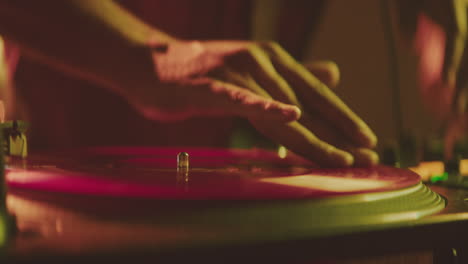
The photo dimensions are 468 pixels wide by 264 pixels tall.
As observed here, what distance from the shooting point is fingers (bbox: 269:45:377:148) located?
840 millimetres

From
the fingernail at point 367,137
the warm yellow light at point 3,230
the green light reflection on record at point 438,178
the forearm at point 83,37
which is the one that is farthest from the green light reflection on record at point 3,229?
the green light reflection on record at point 438,178

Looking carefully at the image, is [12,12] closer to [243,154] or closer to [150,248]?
[150,248]

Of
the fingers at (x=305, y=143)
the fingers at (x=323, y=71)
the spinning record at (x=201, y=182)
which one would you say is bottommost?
the spinning record at (x=201, y=182)

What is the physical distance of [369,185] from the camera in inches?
25.4

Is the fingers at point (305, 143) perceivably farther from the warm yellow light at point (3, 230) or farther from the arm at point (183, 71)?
the warm yellow light at point (3, 230)

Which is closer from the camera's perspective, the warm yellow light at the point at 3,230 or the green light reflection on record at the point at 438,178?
the warm yellow light at the point at 3,230

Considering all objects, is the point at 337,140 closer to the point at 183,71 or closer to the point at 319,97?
the point at 319,97

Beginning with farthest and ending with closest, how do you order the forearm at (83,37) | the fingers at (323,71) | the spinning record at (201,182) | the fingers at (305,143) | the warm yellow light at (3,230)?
1. the fingers at (323,71)
2. the fingers at (305,143)
3. the forearm at (83,37)
4. the spinning record at (201,182)
5. the warm yellow light at (3,230)

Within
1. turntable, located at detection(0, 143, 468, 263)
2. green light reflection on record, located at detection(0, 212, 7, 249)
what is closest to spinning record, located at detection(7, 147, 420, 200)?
turntable, located at detection(0, 143, 468, 263)

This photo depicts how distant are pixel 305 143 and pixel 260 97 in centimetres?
15

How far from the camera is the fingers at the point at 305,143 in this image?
0.81 meters

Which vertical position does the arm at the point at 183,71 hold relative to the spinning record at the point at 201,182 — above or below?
above

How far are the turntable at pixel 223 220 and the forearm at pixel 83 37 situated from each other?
16 centimetres

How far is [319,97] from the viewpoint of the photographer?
84cm
